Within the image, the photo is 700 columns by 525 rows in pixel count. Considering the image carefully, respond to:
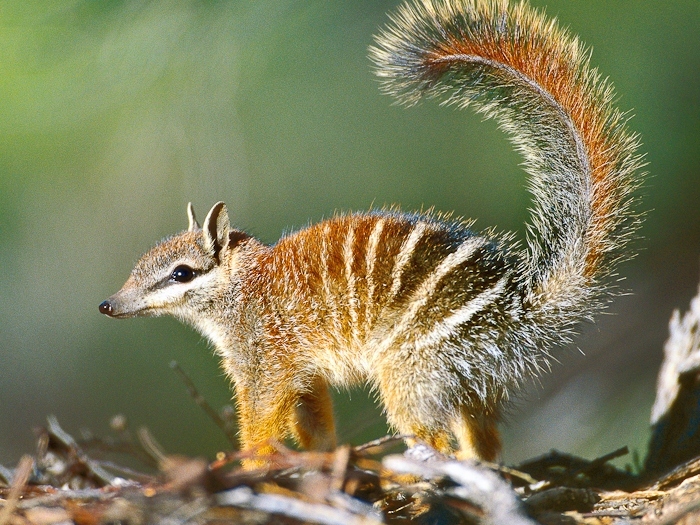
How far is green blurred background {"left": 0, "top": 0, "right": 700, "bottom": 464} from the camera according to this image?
250 centimetres

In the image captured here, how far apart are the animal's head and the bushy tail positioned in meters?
0.84

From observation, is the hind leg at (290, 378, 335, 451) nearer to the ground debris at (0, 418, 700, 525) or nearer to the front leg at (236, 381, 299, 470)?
the front leg at (236, 381, 299, 470)

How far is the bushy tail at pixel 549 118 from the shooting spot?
81.0 inches

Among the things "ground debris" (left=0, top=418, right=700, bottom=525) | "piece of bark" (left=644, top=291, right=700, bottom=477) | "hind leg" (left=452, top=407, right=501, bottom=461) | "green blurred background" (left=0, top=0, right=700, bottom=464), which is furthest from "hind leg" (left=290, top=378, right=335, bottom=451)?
"piece of bark" (left=644, top=291, right=700, bottom=477)

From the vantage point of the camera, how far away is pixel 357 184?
3291 mm

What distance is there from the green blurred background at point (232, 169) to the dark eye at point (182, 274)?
48 cm

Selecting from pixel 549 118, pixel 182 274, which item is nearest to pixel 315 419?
pixel 182 274

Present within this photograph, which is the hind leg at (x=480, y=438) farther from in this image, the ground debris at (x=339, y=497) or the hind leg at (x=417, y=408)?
the ground debris at (x=339, y=497)

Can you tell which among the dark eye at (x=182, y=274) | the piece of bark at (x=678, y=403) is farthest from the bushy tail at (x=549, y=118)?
the dark eye at (x=182, y=274)

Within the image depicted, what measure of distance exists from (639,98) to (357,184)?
121 cm

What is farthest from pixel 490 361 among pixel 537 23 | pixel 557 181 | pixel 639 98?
pixel 639 98

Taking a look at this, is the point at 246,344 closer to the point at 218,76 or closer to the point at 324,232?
the point at 324,232

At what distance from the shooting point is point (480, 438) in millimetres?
2293

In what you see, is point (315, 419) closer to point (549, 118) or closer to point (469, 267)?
point (469, 267)
